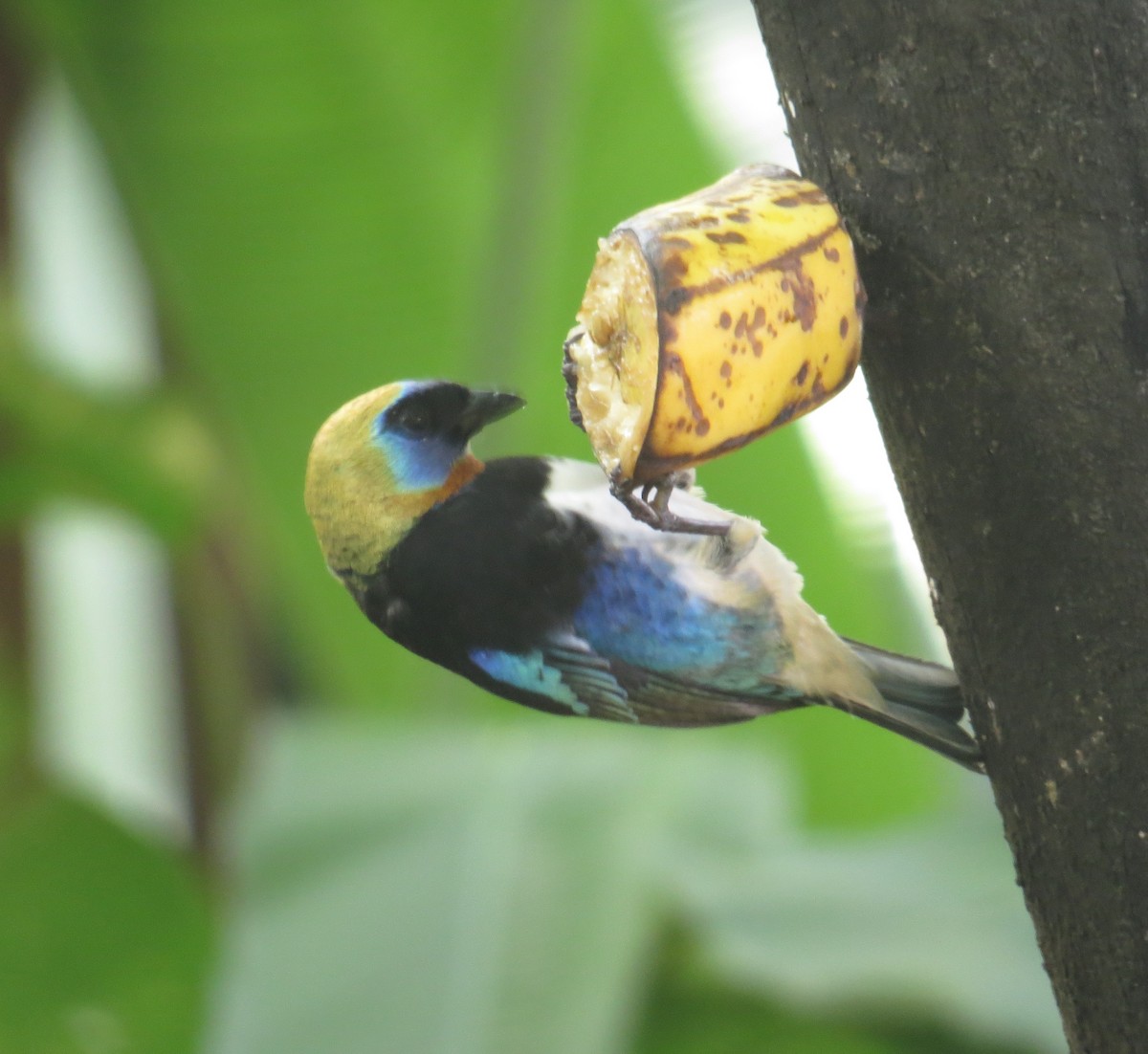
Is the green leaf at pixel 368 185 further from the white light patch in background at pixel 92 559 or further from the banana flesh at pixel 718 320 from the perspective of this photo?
the banana flesh at pixel 718 320

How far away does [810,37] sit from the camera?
77 centimetres

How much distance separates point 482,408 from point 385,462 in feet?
0.33

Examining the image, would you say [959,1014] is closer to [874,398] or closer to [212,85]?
[874,398]

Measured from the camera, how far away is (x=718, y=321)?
701 millimetres

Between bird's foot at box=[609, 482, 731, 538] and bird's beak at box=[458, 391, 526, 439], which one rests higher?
bird's foot at box=[609, 482, 731, 538]

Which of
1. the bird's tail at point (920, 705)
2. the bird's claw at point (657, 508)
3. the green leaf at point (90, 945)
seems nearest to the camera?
the bird's claw at point (657, 508)

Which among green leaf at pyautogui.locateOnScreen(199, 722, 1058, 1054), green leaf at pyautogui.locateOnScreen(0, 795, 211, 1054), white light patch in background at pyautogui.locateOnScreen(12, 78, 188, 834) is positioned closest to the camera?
green leaf at pyautogui.locateOnScreen(199, 722, 1058, 1054)

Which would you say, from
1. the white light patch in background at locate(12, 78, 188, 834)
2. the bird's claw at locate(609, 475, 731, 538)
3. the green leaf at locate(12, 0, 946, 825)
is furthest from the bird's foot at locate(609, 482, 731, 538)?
the white light patch in background at locate(12, 78, 188, 834)

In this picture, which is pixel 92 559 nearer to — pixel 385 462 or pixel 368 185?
pixel 368 185

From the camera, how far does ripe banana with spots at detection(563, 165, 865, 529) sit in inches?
27.6

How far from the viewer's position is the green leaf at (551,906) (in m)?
1.78

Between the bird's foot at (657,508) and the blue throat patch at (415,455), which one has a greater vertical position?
the bird's foot at (657,508)

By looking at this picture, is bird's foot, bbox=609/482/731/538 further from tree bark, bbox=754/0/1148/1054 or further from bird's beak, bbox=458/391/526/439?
bird's beak, bbox=458/391/526/439

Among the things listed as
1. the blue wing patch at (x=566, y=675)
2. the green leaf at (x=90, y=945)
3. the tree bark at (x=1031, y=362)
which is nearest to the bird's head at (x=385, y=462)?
the blue wing patch at (x=566, y=675)
